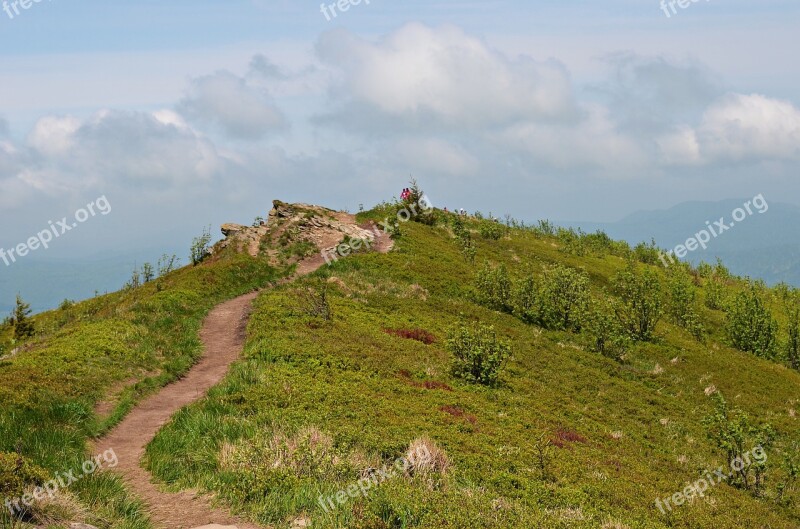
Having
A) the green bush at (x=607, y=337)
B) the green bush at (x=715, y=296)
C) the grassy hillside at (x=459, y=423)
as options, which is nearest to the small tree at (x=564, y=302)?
the grassy hillside at (x=459, y=423)

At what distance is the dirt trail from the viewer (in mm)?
10859

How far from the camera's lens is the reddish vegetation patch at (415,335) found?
28.3m

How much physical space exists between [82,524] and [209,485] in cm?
312

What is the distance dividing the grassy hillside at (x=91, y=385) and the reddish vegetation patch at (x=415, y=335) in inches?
371

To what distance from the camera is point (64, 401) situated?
17.3 meters

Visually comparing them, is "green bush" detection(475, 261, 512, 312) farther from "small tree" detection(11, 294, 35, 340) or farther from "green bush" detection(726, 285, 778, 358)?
"small tree" detection(11, 294, 35, 340)

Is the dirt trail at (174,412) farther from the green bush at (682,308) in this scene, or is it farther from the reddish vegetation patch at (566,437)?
the green bush at (682,308)

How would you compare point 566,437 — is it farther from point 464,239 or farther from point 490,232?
point 490,232

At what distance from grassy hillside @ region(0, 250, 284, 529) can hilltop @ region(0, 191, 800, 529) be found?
85mm

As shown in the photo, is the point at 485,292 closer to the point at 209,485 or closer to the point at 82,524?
the point at 209,485

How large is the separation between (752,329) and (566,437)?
96.3 ft

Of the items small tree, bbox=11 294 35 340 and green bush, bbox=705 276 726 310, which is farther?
green bush, bbox=705 276 726 310

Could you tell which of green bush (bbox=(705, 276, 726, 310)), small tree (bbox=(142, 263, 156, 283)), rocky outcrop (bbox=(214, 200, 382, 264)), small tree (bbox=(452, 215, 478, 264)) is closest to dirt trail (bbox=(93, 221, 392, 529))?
rocky outcrop (bbox=(214, 200, 382, 264))

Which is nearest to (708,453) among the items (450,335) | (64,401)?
(450,335)
